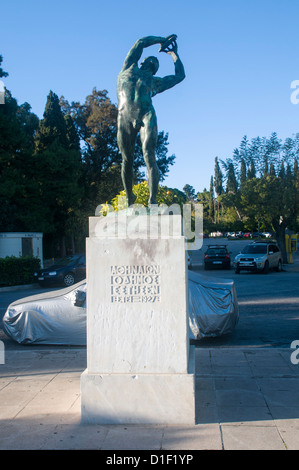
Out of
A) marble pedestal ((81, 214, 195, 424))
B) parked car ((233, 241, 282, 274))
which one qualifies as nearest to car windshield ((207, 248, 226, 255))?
parked car ((233, 241, 282, 274))

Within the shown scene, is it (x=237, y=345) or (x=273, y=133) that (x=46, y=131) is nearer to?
(x=273, y=133)

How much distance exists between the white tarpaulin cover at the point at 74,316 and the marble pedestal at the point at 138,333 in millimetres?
3653

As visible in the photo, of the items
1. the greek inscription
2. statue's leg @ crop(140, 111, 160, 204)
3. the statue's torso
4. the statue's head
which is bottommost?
the greek inscription

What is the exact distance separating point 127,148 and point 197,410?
311cm

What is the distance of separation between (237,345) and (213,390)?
9.26ft

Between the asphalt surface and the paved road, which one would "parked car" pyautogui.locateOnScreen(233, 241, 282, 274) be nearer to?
the paved road

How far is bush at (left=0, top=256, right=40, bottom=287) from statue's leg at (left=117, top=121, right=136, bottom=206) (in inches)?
583

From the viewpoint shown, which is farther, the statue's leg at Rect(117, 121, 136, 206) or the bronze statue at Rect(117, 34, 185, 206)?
the statue's leg at Rect(117, 121, 136, 206)

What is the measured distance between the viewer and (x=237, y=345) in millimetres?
8352

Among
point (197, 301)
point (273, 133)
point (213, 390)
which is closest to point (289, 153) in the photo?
point (273, 133)

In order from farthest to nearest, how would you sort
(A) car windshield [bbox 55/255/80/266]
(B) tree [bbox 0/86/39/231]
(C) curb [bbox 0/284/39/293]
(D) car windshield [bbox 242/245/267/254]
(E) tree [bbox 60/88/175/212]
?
(E) tree [bbox 60/88/175/212], (B) tree [bbox 0/86/39/231], (D) car windshield [bbox 242/245/267/254], (A) car windshield [bbox 55/255/80/266], (C) curb [bbox 0/284/39/293]

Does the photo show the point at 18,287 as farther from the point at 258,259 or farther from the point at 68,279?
the point at 258,259

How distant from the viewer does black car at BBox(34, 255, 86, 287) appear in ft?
62.8
